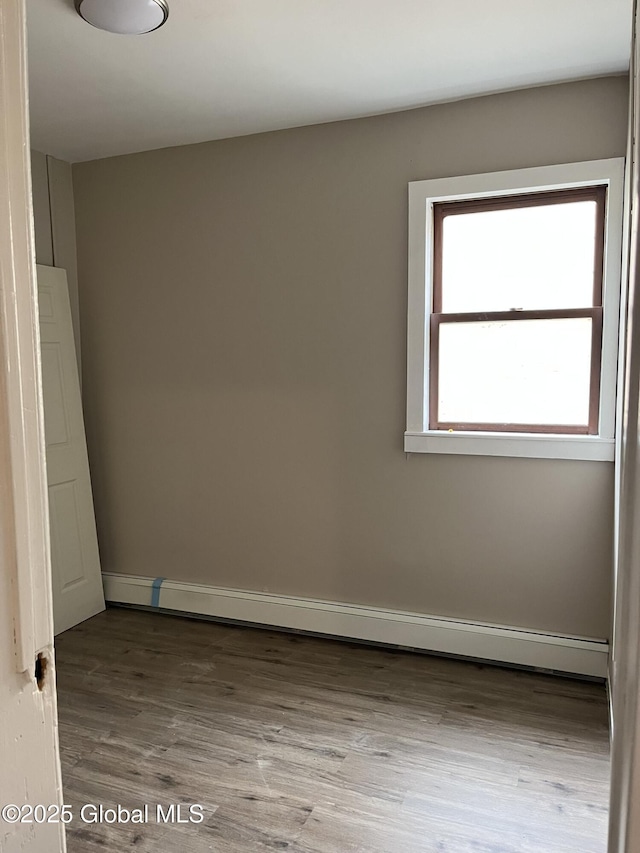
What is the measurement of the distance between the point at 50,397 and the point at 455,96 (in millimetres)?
2574

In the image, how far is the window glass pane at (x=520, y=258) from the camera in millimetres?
2764

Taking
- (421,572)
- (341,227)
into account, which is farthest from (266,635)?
(341,227)

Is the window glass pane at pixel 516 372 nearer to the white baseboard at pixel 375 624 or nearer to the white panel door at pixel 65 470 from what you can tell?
the white baseboard at pixel 375 624

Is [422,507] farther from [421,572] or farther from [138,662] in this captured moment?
[138,662]

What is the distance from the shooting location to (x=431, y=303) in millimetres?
3025

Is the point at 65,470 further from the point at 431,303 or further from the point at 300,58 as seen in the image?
the point at 300,58

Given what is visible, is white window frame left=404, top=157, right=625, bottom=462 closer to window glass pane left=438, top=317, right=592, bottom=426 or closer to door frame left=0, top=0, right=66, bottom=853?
window glass pane left=438, top=317, right=592, bottom=426

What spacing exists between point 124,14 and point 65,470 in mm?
2328

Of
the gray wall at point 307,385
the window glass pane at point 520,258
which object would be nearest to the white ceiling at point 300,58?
the gray wall at point 307,385

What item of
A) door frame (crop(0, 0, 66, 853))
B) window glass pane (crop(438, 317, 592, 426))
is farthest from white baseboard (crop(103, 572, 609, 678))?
door frame (crop(0, 0, 66, 853))

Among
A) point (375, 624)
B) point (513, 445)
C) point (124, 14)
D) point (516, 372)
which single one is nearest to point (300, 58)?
point (124, 14)

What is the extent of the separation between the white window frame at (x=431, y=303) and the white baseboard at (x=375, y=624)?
836 millimetres

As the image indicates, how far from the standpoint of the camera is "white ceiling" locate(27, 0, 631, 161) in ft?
7.07

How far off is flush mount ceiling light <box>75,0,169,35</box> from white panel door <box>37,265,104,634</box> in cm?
159
